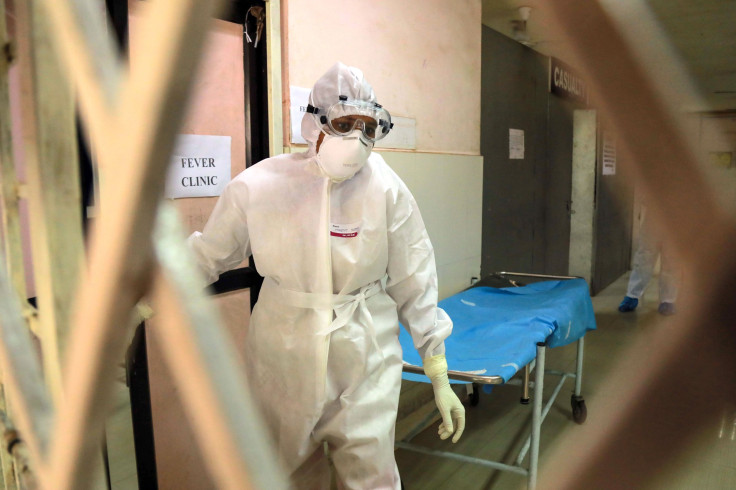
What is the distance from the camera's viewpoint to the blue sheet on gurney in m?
1.85

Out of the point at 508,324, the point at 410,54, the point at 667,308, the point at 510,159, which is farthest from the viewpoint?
the point at 510,159

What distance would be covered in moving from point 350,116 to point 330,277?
432 millimetres

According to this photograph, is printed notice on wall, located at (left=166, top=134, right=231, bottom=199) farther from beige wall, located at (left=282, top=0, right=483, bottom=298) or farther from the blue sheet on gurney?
the blue sheet on gurney

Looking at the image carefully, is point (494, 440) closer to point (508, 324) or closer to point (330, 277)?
point (508, 324)

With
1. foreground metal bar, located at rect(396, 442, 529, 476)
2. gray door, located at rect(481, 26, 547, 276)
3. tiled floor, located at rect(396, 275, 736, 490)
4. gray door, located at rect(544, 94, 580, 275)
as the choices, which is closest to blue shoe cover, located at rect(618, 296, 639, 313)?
gray door, located at rect(544, 94, 580, 275)

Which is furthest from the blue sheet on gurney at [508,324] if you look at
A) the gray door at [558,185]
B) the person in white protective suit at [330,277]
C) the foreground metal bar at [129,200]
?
the gray door at [558,185]

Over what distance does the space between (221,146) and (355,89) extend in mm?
611

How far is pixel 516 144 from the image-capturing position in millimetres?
3904

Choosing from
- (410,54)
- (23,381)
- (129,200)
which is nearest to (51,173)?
(23,381)

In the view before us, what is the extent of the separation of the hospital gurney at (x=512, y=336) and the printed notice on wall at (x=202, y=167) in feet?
3.00

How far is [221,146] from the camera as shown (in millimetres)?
1749

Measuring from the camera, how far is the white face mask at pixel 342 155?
1.32m

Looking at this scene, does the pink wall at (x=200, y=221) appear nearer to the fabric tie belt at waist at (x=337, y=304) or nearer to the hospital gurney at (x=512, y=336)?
the fabric tie belt at waist at (x=337, y=304)

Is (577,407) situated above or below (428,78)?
below
